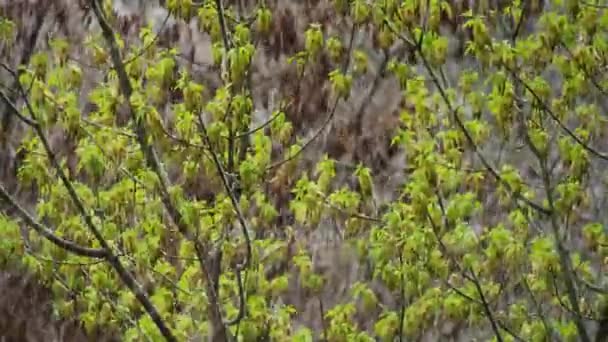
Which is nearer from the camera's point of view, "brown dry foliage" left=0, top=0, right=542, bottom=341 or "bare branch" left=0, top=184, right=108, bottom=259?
"bare branch" left=0, top=184, right=108, bottom=259

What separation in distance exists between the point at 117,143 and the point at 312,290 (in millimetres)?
1695

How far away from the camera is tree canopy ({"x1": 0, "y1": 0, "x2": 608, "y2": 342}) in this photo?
4.47 m

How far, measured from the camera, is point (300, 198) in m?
4.80

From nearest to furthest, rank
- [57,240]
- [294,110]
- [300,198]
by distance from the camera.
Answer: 1. [57,240]
2. [300,198]
3. [294,110]

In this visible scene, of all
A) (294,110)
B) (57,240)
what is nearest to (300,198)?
(57,240)

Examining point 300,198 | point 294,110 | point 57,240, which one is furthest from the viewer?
point 294,110

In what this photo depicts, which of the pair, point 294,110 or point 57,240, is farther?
point 294,110

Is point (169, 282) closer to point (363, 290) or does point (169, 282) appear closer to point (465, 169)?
point (363, 290)

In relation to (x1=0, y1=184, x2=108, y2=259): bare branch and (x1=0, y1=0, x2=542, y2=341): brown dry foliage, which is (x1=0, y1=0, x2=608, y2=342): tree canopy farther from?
(x1=0, y1=0, x2=542, y2=341): brown dry foliage

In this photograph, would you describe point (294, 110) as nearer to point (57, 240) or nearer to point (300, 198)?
point (300, 198)

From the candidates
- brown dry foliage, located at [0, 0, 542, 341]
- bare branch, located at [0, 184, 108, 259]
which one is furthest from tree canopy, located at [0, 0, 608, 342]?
brown dry foliage, located at [0, 0, 542, 341]

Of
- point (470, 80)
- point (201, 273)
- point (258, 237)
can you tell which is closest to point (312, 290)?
point (258, 237)

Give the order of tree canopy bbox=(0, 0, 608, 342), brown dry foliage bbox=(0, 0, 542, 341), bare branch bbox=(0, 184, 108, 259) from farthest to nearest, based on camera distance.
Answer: brown dry foliage bbox=(0, 0, 542, 341), tree canopy bbox=(0, 0, 608, 342), bare branch bbox=(0, 184, 108, 259)

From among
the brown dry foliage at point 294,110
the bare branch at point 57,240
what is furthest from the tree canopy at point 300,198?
the brown dry foliage at point 294,110
